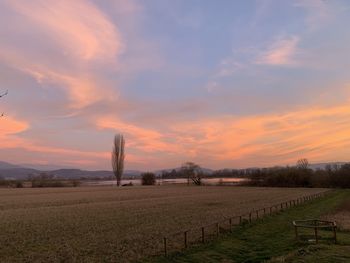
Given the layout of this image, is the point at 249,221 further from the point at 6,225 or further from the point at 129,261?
the point at 6,225

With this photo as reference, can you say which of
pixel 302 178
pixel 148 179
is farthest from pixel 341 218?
pixel 148 179

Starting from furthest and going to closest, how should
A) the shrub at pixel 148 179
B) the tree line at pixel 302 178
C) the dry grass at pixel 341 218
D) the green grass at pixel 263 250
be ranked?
1. the shrub at pixel 148 179
2. the tree line at pixel 302 178
3. the dry grass at pixel 341 218
4. the green grass at pixel 263 250

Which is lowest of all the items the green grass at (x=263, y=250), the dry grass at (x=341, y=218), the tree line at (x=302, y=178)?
the green grass at (x=263, y=250)

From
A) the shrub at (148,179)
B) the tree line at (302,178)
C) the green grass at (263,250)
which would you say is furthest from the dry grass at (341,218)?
the shrub at (148,179)

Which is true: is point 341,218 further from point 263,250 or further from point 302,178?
point 302,178

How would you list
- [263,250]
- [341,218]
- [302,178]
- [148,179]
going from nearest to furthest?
[263,250], [341,218], [302,178], [148,179]

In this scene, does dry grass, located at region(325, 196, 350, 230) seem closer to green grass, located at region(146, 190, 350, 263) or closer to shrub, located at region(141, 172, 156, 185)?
green grass, located at region(146, 190, 350, 263)

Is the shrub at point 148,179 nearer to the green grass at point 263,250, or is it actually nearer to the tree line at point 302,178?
the tree line at point 302,178

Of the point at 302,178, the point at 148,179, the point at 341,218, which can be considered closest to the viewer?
the point at 341,218

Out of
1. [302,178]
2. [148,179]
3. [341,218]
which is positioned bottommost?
[341,218]

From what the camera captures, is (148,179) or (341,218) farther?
(148,179)

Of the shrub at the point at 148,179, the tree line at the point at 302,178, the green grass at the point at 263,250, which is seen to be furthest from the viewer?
the shrub at the point at 148,179

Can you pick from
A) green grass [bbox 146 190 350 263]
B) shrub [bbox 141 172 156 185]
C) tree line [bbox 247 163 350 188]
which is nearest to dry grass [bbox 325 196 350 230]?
green grass [bbox 146 190 350 263]

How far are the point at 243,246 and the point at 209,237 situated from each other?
3846 millimetres
